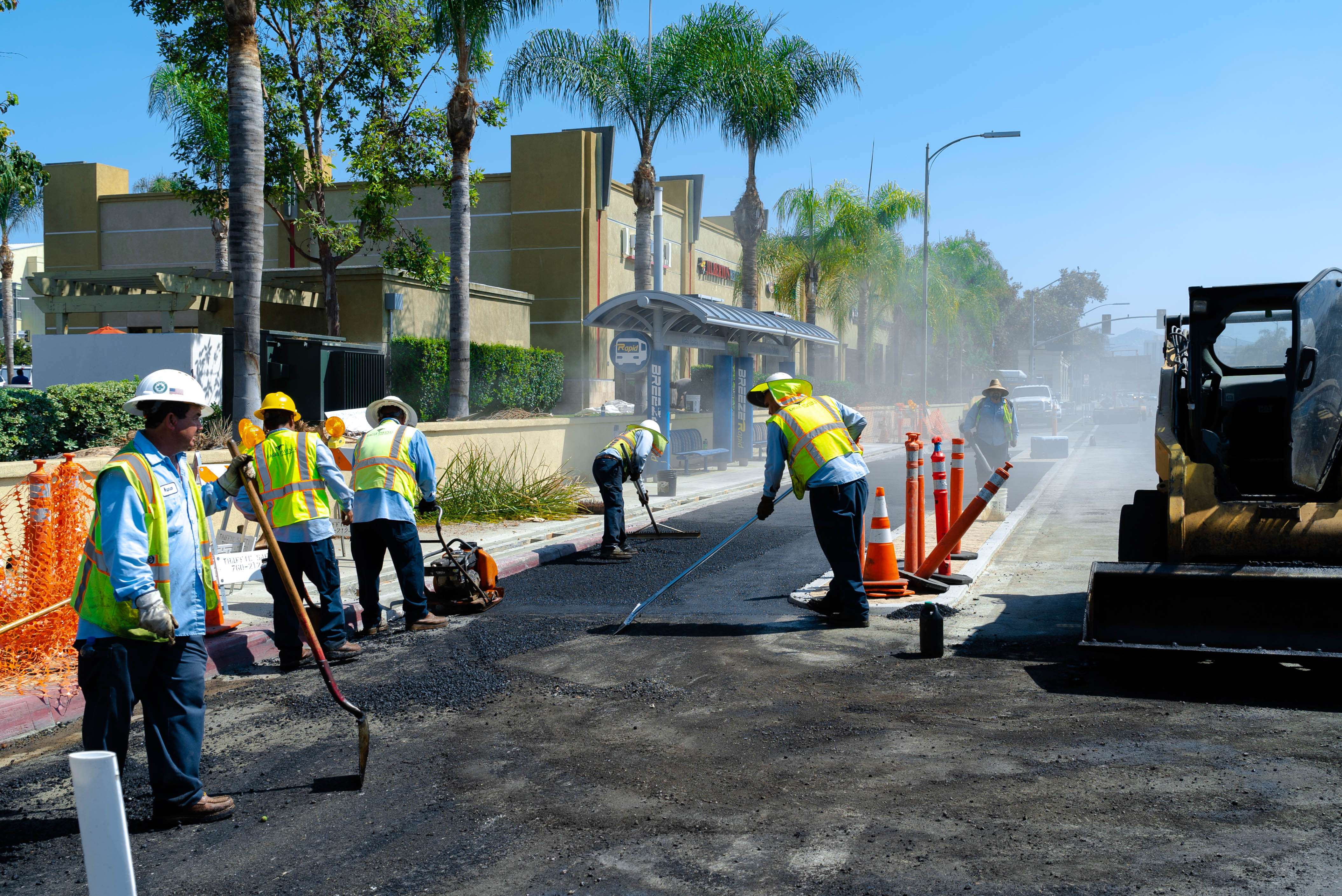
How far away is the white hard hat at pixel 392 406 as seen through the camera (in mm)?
8508

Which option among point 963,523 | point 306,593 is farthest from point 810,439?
point 306,593

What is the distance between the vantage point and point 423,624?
8141mm

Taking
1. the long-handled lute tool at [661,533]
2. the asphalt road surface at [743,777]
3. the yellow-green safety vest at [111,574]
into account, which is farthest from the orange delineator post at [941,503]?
the yellow-green safety vest at [111,574]

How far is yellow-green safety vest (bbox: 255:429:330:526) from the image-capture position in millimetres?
7043

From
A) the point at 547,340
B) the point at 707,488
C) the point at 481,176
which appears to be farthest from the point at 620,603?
the point at 547,340

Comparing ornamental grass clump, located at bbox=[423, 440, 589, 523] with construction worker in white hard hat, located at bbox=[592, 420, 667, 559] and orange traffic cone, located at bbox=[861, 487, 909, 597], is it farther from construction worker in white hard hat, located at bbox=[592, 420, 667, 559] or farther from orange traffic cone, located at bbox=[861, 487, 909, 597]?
orange traffic cone, located at bbox=[861, 487, 909, 597]

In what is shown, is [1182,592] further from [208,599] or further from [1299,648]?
[208,599]

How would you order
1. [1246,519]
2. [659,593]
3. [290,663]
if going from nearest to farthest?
[1246,519] → [290,663] → [659,593]

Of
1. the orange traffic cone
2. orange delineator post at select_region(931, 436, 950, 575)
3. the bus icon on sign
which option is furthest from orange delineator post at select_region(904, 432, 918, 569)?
the bus icon on sign

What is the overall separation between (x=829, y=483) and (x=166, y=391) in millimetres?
4718

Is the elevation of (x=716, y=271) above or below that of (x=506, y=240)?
above

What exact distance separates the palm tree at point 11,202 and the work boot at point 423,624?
10.7 metres

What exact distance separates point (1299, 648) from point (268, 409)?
6314 millimetres

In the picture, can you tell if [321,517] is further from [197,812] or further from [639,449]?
[639,449]
